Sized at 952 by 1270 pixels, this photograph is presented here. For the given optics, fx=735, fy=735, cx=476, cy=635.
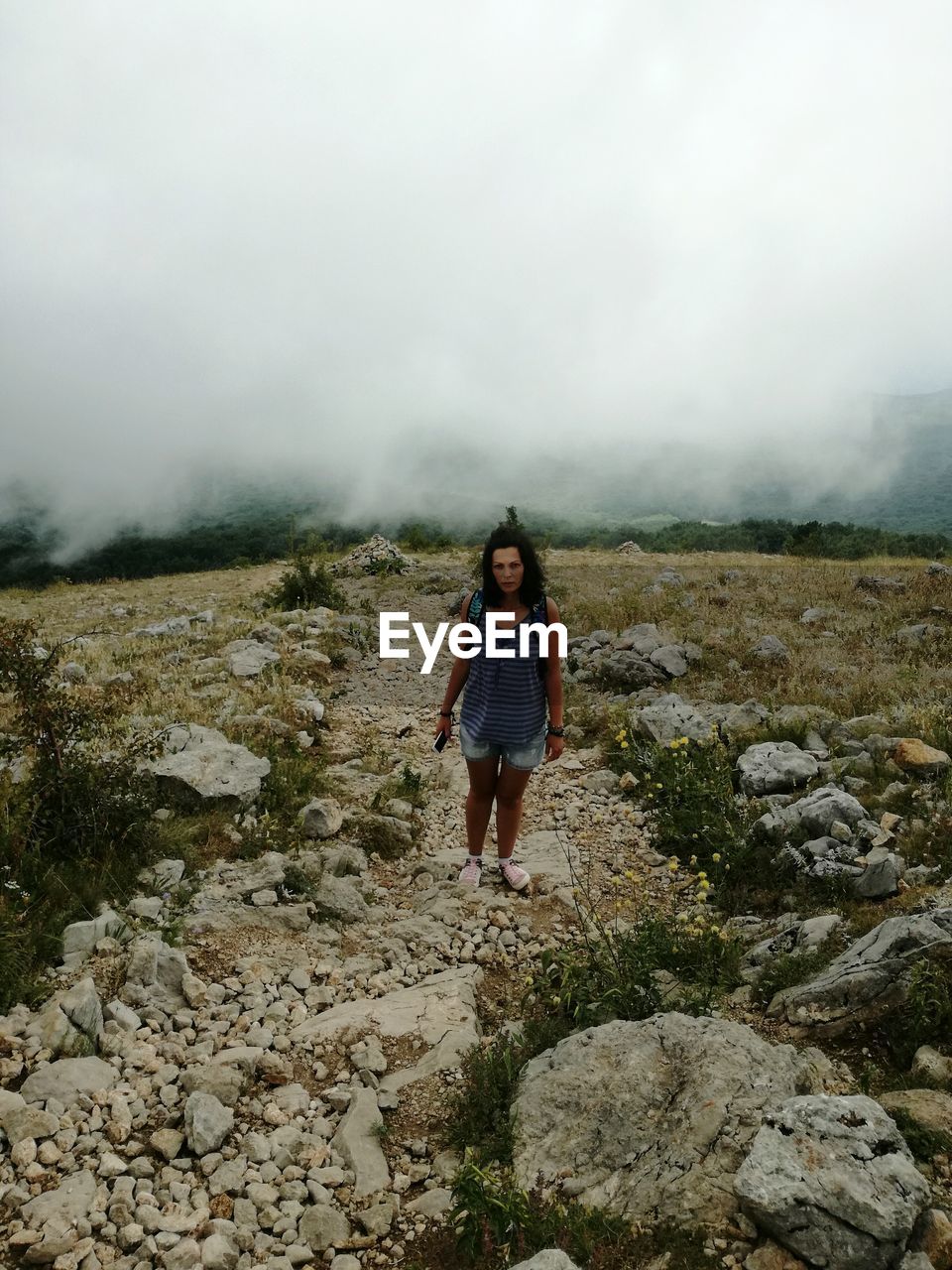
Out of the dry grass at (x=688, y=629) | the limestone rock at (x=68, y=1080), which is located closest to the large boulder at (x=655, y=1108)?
the limestone rock at (x=68, y=1080)

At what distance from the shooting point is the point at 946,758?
6402 mm

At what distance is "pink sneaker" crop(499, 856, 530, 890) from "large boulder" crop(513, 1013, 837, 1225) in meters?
2.15

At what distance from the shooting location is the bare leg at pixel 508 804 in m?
5.66

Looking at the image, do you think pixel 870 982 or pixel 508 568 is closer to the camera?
pixel 870 982

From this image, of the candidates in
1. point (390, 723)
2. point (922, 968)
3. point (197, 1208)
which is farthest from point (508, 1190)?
point (390, 723)

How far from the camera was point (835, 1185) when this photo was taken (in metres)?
2.49

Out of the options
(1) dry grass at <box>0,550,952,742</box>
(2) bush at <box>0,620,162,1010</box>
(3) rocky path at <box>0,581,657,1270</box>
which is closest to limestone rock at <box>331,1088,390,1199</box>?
(3) rocky path at <box>0,581,657,1270</box>

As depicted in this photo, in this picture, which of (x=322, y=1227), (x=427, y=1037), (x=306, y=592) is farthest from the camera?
(x=306, y=592)

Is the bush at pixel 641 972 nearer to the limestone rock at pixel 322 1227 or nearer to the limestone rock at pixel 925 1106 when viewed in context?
the limestone rock at pixel 925 1106

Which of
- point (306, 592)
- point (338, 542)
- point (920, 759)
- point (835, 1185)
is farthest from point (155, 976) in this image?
point (338, 542)

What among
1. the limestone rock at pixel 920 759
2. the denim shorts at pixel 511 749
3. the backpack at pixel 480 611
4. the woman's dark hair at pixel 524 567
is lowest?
the limestone rock at pixel 920 759

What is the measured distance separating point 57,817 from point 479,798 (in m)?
3.09

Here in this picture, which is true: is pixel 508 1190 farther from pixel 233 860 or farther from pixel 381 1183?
pixel 233 860

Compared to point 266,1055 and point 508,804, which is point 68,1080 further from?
point 508,804
